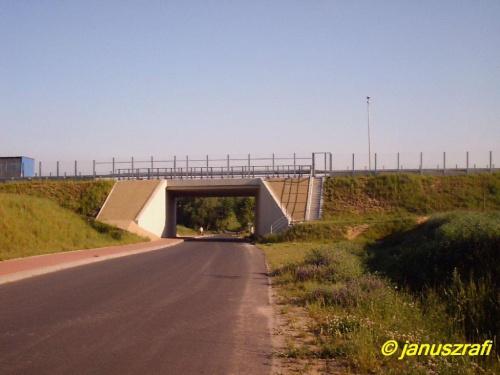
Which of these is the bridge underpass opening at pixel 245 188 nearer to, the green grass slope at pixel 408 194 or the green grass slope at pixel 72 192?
the green grass slope at pixel 408 194

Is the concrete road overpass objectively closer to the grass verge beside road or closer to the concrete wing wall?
the concrete wing wall

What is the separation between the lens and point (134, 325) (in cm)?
909

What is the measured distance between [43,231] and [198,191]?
969 inches

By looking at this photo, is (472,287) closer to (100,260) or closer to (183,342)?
(183,342)

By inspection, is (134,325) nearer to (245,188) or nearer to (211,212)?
(245,188)

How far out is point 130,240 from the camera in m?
36.2

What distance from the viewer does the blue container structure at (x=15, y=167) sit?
188 ft

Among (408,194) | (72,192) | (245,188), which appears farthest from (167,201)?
(408,194)

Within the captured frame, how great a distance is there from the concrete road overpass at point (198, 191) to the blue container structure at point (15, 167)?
1322 centimetres

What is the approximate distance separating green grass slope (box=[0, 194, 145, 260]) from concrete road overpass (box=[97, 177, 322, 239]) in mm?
6305

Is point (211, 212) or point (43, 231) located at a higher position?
point (43, 231)

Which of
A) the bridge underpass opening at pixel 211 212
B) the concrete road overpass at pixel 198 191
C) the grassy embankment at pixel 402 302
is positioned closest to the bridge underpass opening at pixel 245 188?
the concrete road overpass at pixel 198 191

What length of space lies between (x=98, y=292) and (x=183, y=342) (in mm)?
5611

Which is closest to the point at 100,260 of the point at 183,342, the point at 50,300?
the point at 50,300
